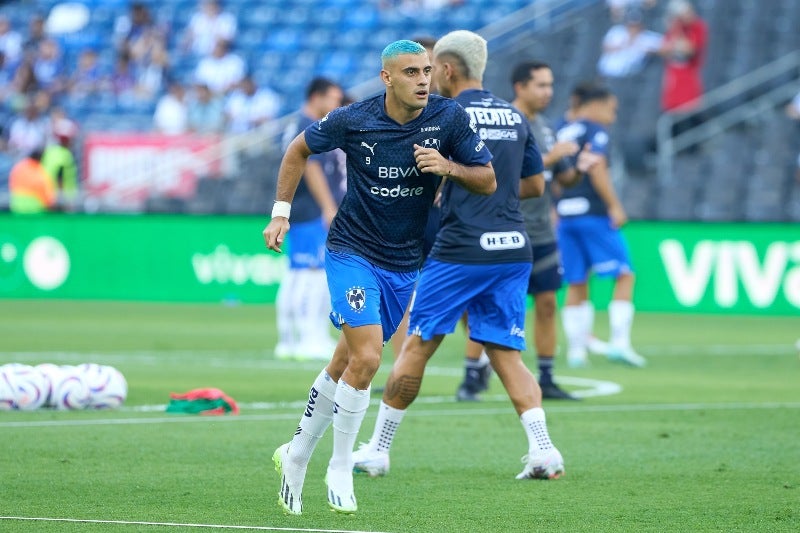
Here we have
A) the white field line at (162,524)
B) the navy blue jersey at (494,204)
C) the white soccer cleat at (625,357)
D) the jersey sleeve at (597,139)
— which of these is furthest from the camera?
the white soccer cleat at (625,357)

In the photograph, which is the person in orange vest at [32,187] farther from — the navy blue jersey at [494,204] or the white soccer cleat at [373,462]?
the white soccer cleat at [373,462]

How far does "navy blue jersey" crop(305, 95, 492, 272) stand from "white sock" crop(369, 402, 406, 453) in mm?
1256

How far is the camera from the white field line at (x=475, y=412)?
10.4 meters

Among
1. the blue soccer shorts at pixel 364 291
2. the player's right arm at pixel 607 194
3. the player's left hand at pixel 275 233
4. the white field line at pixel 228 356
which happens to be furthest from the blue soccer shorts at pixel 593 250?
the player's left hand at pixel 275 233

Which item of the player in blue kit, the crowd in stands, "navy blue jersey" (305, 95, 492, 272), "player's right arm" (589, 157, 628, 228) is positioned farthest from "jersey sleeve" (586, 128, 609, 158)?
the crowd in stands

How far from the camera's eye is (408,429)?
1038 cm

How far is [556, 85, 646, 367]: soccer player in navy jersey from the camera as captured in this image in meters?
15.6

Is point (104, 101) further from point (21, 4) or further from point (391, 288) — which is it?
point (391, 288)

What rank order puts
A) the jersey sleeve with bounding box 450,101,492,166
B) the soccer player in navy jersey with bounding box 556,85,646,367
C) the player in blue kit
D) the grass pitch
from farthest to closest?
the soccer player in navy jersey with bounding box 556,85,646,367, the player in blue kit, the jersey sleeve with bounding box 450,101,492,166, the grass pitch

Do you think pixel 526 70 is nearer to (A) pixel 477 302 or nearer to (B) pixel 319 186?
(A) pixel 477 302

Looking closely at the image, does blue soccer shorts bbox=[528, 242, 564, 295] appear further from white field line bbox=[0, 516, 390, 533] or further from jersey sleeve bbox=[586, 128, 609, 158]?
white field line bbox=[0, 516, 390, 533]

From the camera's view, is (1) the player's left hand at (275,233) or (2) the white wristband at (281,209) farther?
(2) the white wristband at (281,209)

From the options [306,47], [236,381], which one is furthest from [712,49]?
[236,381]

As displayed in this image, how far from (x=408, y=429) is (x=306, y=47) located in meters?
22.7
